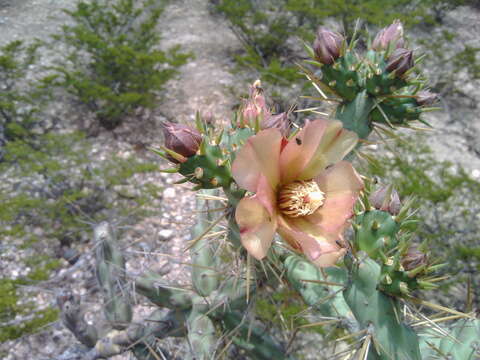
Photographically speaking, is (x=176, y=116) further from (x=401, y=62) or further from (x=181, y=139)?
(x=181, y=139)

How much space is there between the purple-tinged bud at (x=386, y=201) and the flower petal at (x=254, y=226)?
42cm

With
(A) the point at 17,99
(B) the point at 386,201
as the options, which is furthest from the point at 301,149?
(A) the point at 17,99

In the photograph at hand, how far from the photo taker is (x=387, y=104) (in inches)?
48.1

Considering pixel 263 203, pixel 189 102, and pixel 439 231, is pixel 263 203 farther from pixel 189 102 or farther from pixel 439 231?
pixel 189 102

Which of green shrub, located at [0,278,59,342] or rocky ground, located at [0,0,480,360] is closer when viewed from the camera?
green shrub, located at [0,278,59,342]

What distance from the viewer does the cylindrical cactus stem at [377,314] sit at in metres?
0.95

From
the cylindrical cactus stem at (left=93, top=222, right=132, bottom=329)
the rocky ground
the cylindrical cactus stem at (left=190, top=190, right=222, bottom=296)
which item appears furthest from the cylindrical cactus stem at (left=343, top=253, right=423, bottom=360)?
the rocky ground

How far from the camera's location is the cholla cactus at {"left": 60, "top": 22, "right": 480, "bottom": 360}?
726 millimetres

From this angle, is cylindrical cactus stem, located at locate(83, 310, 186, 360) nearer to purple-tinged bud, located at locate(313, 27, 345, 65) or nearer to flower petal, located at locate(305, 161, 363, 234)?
flower petal, located at locate(305, 161, 363, 234)

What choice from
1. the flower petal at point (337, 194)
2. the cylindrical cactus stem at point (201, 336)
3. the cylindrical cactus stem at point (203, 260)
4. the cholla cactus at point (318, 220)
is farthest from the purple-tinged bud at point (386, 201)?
the cylindrical cactus stem at point (201, 336)

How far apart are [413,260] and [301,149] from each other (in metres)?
0.43

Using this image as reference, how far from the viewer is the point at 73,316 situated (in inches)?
59.7

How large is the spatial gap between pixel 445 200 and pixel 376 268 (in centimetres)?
207

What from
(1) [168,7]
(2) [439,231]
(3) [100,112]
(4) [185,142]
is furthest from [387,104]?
(1) [168,7]
